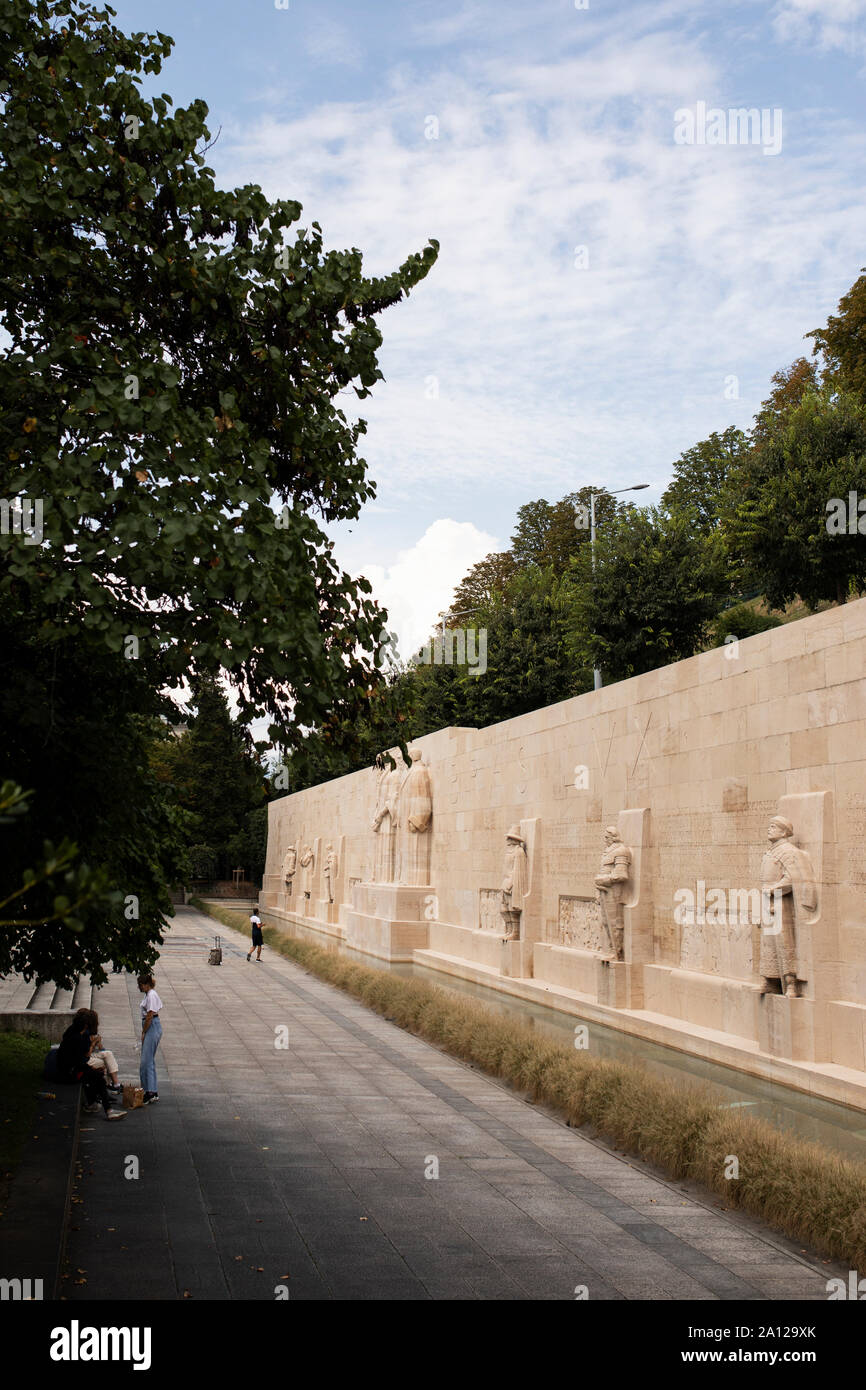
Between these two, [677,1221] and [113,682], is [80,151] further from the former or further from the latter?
[677,1221]

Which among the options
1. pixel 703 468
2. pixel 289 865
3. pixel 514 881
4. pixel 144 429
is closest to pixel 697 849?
pixel 514 881

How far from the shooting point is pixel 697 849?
1152cm

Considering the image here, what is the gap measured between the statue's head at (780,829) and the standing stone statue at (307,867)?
99.6ft

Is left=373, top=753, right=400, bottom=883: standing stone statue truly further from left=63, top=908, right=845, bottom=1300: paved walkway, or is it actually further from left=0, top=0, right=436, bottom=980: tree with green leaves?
left=0, top=0, right=436, bottom=980: tree with green leaves

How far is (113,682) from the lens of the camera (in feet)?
22.2

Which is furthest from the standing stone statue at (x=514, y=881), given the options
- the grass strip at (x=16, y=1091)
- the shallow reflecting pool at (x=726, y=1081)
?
the grass strip at (x=16, y=1091)

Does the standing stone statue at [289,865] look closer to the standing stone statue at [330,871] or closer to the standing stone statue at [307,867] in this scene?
the standing stone statue at [307,867]

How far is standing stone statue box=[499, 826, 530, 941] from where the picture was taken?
647 inches

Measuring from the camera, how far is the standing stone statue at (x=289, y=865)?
140 feet

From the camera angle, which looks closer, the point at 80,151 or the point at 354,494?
the point at 80,151

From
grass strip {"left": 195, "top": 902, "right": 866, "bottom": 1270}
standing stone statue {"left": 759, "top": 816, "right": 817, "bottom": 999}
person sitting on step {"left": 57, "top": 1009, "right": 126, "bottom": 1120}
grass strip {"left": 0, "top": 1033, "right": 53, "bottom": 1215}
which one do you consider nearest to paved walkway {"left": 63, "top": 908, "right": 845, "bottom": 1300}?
grass strip {"left": 195, "top": 902, "right": 866, "bottom": 1270}

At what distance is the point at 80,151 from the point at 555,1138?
29.0 ft

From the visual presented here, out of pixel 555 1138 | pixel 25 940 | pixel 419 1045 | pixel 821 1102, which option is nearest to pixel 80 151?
pixel 25 940

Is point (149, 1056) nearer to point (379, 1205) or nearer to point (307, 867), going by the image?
point (379, 1205)
